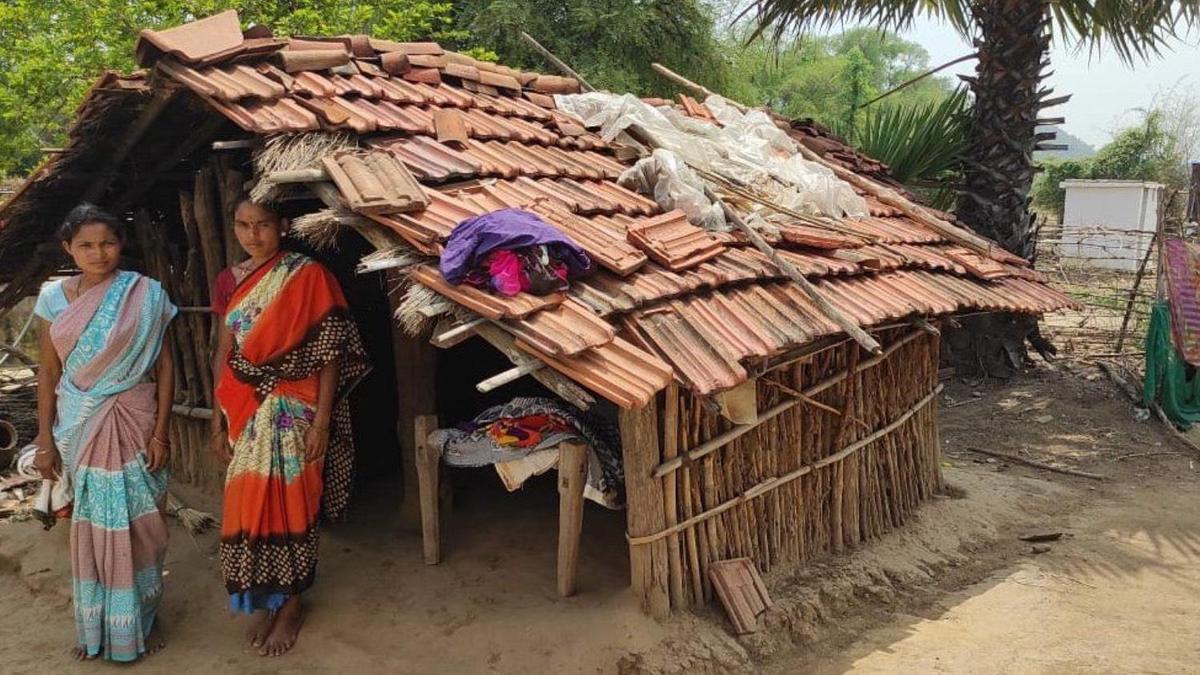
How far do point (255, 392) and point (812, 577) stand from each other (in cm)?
301

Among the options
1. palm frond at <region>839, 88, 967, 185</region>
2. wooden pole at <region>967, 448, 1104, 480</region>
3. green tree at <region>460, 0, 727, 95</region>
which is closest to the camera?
wooden pole at <region>967, 448, 1104, 480</region>

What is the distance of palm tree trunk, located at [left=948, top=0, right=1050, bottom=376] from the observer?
8.30 meters

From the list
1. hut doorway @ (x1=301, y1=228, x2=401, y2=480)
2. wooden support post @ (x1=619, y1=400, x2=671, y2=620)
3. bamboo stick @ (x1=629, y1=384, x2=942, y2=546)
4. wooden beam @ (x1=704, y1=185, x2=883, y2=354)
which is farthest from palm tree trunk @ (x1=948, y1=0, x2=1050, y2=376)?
wooden support post @ (x1=619, y1=400, x2=671, y2=620)

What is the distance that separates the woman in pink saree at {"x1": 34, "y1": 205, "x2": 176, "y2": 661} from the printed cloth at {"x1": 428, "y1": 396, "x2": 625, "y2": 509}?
127cm

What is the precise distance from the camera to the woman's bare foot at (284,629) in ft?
11.8

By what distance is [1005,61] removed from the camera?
8.38 m

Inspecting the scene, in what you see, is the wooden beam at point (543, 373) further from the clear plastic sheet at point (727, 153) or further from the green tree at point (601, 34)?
the green tree at point (601, 34)

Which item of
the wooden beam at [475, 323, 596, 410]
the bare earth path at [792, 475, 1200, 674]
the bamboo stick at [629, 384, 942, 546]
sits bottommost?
the bare earth path at [792, 475, 1200, 674]

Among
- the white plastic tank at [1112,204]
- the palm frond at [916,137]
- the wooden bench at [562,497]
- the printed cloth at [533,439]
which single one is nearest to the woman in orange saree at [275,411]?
the wooden bench at [562,497]

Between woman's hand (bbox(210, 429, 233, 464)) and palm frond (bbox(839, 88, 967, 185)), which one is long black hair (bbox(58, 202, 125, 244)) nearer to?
woman's hand (bbox(210, 429, 233, 464))

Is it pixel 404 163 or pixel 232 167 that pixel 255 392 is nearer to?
pixel 404 163

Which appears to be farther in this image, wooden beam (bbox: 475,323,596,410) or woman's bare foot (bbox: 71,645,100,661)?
woman's bare foot (bbox: 71,645,100,661)

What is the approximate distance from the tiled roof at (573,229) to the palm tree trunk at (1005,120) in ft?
12.6

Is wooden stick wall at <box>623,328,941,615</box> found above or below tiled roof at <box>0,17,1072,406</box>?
below
